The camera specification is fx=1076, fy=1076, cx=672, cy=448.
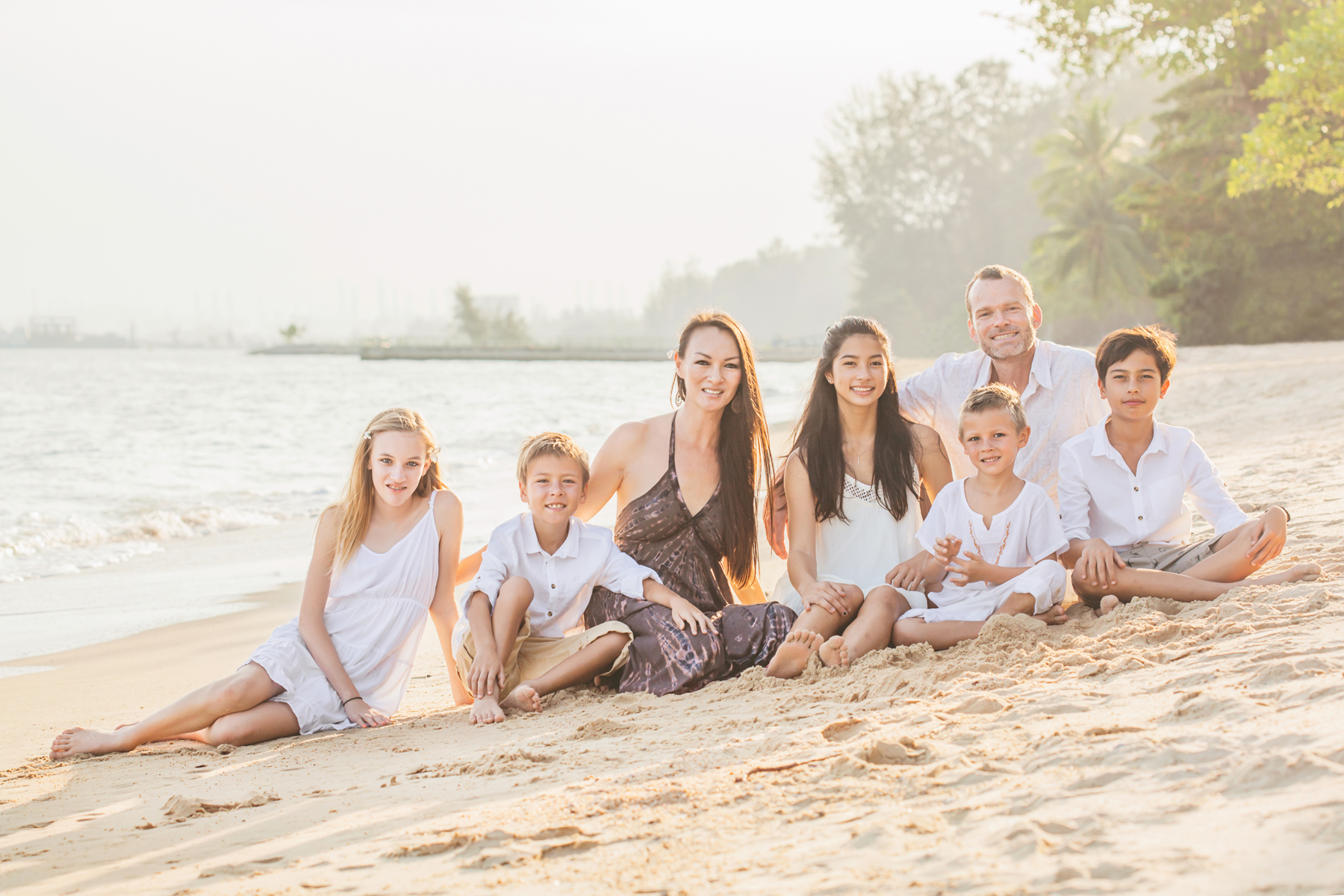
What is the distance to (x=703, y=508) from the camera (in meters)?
4.02

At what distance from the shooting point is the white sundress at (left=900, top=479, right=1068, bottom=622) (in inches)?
140

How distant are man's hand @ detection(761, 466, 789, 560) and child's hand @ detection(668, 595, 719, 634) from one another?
1.74ft

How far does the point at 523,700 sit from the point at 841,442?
1.47 meters

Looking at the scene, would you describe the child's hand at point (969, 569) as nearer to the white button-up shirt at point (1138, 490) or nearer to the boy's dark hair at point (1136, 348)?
the white button-up shirt at point (1138, 490)

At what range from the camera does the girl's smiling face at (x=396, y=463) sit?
12.5ft

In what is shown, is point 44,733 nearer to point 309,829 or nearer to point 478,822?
point 309,829

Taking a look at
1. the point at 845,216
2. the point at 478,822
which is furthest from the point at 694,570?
the point at 845,216

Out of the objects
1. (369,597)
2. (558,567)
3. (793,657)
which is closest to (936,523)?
(793,657)

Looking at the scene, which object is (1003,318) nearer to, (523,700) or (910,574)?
(910,574)

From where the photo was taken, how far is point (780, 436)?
13875 mm

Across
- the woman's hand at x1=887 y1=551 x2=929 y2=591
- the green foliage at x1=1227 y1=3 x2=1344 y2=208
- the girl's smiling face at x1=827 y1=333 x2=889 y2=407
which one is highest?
the green foliage at x1=1227 y1=3 x2=1344 y2=208

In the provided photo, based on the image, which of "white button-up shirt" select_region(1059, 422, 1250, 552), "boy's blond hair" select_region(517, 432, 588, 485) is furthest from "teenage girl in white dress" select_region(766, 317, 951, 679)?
"boy's blond hair" select_region(517, 432, 588, 485)

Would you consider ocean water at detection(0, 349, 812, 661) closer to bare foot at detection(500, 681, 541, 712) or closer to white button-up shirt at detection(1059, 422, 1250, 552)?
bare foot at detection(500, 681, 541, 712)

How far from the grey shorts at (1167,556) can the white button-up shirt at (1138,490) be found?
0.14 feet
